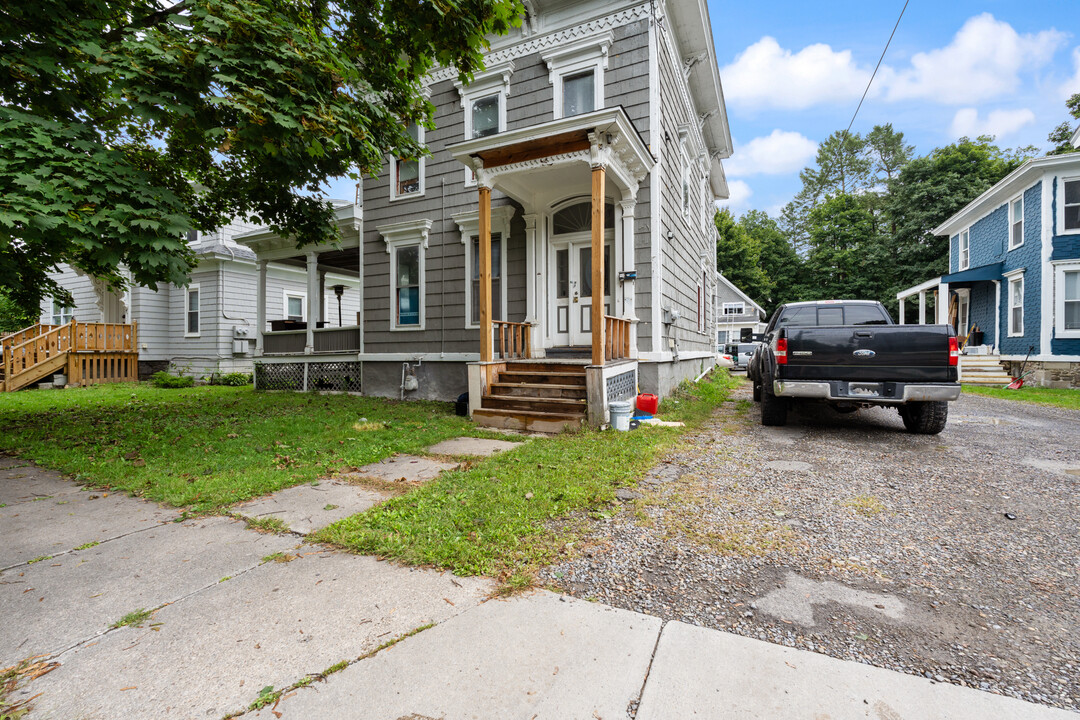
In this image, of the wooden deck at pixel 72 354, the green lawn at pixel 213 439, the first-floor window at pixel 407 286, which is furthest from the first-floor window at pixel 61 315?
the first-floor window at pixel 407 286

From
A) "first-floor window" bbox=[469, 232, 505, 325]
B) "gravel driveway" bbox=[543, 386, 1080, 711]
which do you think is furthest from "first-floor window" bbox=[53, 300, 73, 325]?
"gravel driveway" bbox=[543, 386, 1080, 711]

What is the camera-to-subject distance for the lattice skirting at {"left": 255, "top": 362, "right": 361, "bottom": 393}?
1116cm

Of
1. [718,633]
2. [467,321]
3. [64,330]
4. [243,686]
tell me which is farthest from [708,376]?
[64,330]

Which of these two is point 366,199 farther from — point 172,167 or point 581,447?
point 581,447

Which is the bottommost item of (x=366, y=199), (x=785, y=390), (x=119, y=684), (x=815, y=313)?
(x=119, y=684)

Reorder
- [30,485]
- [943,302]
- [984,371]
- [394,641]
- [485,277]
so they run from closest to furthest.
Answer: [394,641], [30,485], [485,277], [984,371], [943,302]

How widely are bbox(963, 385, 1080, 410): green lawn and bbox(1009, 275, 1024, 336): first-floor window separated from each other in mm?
2179

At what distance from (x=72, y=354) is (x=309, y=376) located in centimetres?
899

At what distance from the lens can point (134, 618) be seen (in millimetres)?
1980

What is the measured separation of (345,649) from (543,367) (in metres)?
5.77

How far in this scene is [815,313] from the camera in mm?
7289

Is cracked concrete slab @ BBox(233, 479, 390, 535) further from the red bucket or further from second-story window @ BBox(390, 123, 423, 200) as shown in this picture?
second-story window @ BBox(390, 123, 423, 200)

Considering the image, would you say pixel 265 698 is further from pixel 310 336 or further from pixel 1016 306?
pixel 1016 306

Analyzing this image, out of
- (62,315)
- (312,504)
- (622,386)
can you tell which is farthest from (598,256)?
(62,315)
